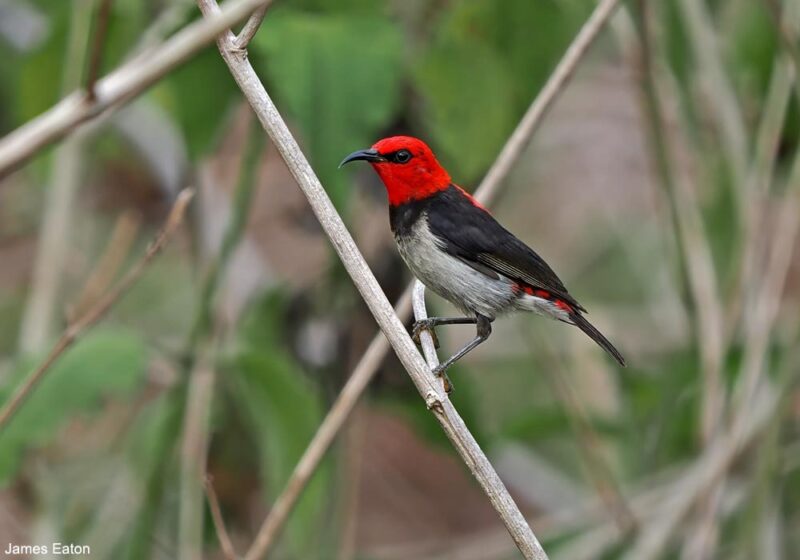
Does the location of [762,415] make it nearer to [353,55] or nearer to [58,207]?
[353,55]

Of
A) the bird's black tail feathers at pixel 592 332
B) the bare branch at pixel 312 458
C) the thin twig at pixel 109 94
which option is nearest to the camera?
the thin twig at pixel 109 94

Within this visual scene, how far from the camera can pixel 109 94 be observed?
148 centimetres

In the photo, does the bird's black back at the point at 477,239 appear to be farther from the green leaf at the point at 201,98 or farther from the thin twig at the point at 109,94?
the thin twig at the point at 109,94

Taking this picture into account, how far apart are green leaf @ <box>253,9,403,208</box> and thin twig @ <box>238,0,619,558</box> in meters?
0.35

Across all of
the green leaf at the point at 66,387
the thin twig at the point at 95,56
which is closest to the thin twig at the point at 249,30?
the thin twig at the point at 95,56

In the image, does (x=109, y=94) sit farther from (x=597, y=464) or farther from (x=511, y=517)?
(x=597, y=464)

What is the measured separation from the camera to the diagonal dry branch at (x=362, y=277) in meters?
2.14

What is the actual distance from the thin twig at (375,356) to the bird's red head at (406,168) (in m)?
0.16

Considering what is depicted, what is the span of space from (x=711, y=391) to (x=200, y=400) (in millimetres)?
1700

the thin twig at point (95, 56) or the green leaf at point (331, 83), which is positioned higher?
the thin twig at point (95, 56)

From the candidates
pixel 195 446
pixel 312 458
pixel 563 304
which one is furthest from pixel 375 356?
pixel 195 446

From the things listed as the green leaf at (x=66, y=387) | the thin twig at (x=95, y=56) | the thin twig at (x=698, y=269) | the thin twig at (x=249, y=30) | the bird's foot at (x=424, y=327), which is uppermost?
the thin twig at (x=95, y=56)

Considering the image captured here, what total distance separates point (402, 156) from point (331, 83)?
303 millimetres

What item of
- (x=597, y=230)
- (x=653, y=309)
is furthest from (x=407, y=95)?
(x=597, y=230)
